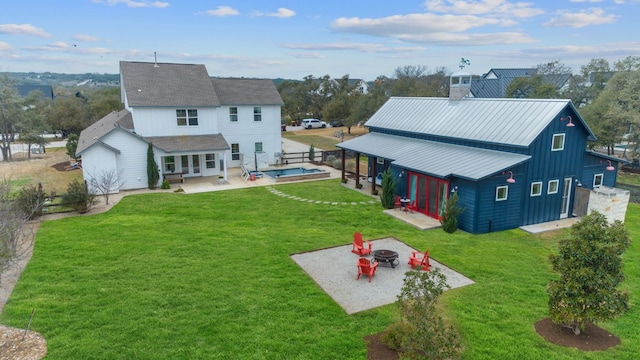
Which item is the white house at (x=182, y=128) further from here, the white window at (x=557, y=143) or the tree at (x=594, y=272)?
the tree at (x=594, y=272)

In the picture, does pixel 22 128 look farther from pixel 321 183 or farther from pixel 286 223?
pixel 286 223

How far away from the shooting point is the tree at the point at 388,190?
20469mm

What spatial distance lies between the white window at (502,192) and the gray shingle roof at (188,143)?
57.1ft

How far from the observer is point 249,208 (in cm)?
2098

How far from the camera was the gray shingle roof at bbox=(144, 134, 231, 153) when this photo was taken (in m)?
26.4

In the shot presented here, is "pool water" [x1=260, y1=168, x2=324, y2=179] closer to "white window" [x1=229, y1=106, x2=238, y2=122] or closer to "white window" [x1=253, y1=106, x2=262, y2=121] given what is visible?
"white window" [x1=253, y1=106, x2=262, y2=121]

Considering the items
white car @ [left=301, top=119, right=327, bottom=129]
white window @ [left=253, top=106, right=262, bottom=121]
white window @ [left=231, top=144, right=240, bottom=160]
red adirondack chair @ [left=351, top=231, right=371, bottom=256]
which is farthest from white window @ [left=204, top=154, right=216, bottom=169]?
white car @ [left=301, top=119, right=327, bottom=129]

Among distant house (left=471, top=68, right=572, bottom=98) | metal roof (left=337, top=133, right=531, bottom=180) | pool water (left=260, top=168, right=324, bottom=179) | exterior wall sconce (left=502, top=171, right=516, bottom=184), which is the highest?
distant house (left=471, top=68, right=572, bottom=98)

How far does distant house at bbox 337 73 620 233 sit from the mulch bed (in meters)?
7.28

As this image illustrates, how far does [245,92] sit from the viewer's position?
33.2 metres

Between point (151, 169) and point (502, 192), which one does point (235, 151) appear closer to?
point (151, 169)

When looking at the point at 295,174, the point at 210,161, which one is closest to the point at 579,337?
the point at 295,174

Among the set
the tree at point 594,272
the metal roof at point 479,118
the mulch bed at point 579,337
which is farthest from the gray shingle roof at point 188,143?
the tree at point 594,272

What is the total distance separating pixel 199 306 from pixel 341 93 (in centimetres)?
5865
